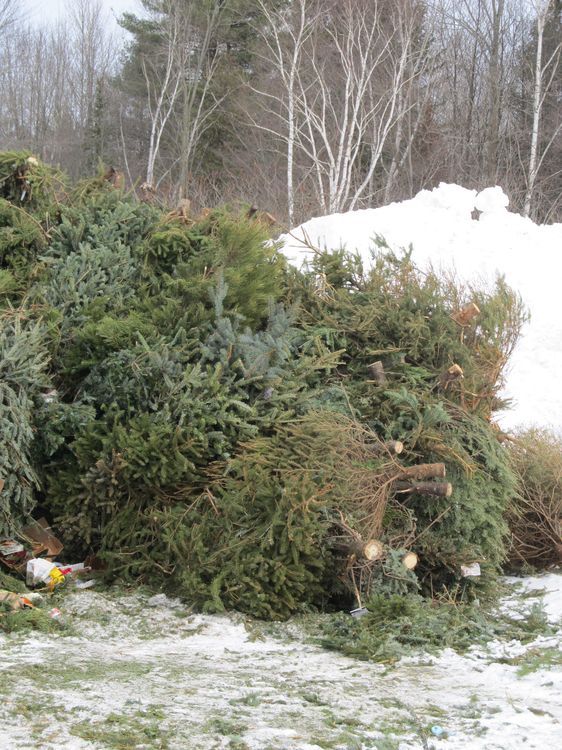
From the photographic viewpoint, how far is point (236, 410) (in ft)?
21.0

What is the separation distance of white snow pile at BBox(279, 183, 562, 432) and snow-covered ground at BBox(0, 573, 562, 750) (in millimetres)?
5892

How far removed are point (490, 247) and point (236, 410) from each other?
25.1 ft

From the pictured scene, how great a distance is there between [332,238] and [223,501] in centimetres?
748

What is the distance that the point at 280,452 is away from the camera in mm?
6191

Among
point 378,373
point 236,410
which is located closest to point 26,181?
point 236,410

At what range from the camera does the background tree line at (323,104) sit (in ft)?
69.2

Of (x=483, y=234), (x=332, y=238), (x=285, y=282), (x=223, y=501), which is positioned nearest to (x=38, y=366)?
(x=223, y=501)

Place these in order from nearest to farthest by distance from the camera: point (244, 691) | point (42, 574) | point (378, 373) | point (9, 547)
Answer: point (244, 691) < point (42, 574) < point (9, 547) < point (378, 373)

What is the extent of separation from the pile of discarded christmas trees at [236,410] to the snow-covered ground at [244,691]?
55 centimetres

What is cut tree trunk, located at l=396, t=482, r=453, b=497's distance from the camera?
616 centimetres

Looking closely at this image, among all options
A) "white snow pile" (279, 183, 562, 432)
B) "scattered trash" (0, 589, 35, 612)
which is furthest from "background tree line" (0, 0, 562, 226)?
"scattered trash" (0, 589, 35, 612)

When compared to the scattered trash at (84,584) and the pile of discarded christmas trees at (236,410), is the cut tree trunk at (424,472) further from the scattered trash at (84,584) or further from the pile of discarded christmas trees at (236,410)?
the scattered trash at (84,584)

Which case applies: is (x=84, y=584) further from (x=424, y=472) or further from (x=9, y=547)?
(x=424, y=472)

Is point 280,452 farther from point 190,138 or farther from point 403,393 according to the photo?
point 190,138
